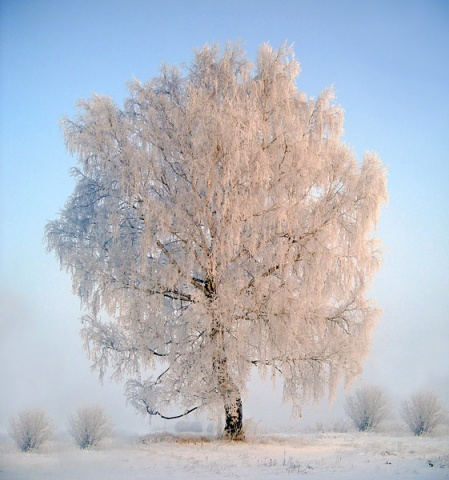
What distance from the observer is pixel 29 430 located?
1138 cm

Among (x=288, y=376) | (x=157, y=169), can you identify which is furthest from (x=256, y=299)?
(x=157, y=169)

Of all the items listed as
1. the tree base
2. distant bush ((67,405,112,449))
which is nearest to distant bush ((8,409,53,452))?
distant bush ((67,405,112,449))

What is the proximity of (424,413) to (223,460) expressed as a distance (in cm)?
825

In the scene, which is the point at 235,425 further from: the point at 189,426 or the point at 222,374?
the point at 189,426

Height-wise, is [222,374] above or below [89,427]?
above

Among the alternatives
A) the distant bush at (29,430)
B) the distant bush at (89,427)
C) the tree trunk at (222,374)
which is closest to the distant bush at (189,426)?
the distant bush at (89,427)

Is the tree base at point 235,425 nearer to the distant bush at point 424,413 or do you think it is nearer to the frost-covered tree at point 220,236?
the frost-covered tree at point 220,236

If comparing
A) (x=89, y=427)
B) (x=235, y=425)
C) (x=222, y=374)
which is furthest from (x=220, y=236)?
(x=89, y=427)

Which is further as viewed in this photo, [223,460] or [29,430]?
[29,430]

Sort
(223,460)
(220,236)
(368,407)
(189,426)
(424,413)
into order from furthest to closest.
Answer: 1. (189,426)
2. (368,407)
3. (424,413)
4. (220,236)
5. (223,460)

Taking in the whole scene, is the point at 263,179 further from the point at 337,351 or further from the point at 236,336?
the point at 337,351

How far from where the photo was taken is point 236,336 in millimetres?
11320

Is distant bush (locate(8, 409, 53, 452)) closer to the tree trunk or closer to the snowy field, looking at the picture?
the snowy field

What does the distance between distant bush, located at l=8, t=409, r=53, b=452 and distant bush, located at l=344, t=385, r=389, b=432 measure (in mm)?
9877
